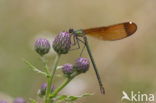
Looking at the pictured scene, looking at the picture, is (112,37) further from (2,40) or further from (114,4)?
(114,4)

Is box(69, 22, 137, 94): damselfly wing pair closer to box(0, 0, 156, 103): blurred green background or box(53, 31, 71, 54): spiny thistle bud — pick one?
box(53, 31, 71, 54): spiny thistle bud

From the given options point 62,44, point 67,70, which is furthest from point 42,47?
point 67,70

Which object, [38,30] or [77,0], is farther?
[77,0]

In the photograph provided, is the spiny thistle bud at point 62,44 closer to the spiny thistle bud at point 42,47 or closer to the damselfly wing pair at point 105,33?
the spiny thistle bud at point 42,47

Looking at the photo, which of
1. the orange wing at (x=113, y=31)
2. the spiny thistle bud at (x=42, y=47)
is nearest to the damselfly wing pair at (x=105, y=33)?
the orange wing at (x=113, y=31)

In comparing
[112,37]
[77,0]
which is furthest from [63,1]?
[112,37]
